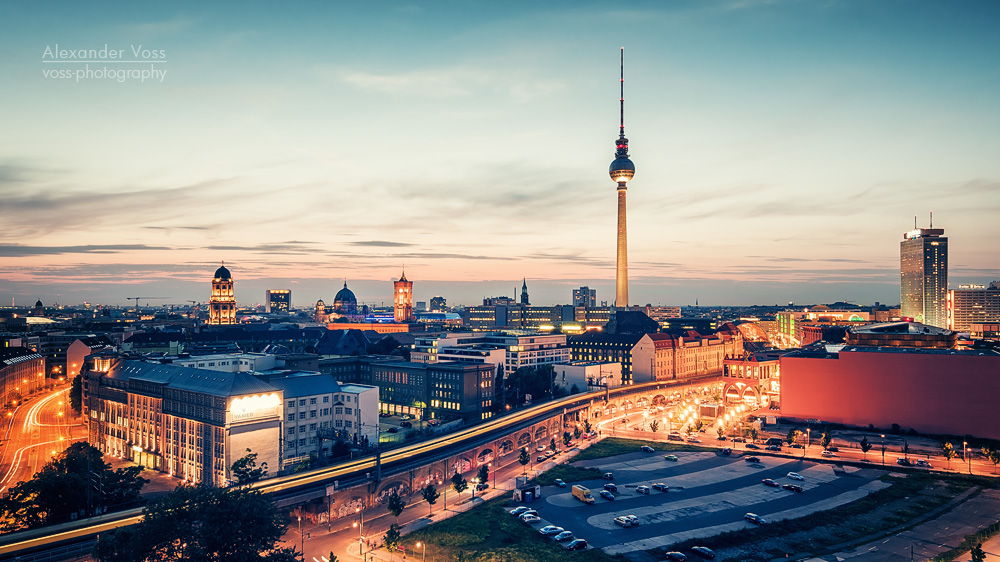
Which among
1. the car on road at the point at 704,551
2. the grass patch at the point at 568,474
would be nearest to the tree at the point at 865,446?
the grass patch at the point at 568,474

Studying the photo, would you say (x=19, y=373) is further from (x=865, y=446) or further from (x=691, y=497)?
(x=865, y=446)

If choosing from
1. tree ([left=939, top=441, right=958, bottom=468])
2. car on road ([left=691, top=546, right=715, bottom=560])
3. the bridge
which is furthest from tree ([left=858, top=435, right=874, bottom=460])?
the bridge

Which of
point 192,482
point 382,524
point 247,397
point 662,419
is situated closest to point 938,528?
point 382,524

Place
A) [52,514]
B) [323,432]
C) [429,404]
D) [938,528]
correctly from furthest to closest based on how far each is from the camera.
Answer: [429,404] < [323,432] < [938,528] < [52,514]

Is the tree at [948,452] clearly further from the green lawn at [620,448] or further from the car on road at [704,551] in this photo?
the car on road at [704,551]

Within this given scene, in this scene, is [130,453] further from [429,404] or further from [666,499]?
[666,499]

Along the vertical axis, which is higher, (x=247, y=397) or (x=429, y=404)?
(x=247, y=397)

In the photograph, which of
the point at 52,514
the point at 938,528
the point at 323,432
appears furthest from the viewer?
the point at 323,432
